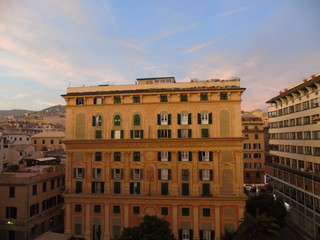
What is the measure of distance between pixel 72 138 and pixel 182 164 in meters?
21.7

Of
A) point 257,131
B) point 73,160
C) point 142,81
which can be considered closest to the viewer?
point 73,160

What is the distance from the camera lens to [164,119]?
4428 cm

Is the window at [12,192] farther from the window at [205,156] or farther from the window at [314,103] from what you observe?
the window at [314,103]

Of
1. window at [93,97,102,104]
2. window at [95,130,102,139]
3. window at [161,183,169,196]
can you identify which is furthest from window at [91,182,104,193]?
window at [93,97,102,104]

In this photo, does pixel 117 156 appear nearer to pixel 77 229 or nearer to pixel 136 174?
pixel 136 174

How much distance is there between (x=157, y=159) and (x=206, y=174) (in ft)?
29.6

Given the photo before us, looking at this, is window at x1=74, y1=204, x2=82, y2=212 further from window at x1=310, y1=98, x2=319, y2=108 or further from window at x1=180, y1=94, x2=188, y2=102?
window at x1=310, y1=98, x2=319, y2=108

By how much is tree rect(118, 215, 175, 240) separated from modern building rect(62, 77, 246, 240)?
8.38m

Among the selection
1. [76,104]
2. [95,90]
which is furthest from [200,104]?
[76,104]

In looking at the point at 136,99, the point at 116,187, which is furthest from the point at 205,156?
the point at 116,187

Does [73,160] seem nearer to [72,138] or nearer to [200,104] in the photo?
[72,138]

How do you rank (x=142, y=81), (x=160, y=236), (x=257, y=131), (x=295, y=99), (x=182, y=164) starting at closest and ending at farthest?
(x=160, y=236), (x=182, y=164), (x=142, y=81), (x=295, y=99), (x=257, y=131)

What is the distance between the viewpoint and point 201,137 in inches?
1682

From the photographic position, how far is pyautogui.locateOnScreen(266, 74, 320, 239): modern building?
46.8 meters
